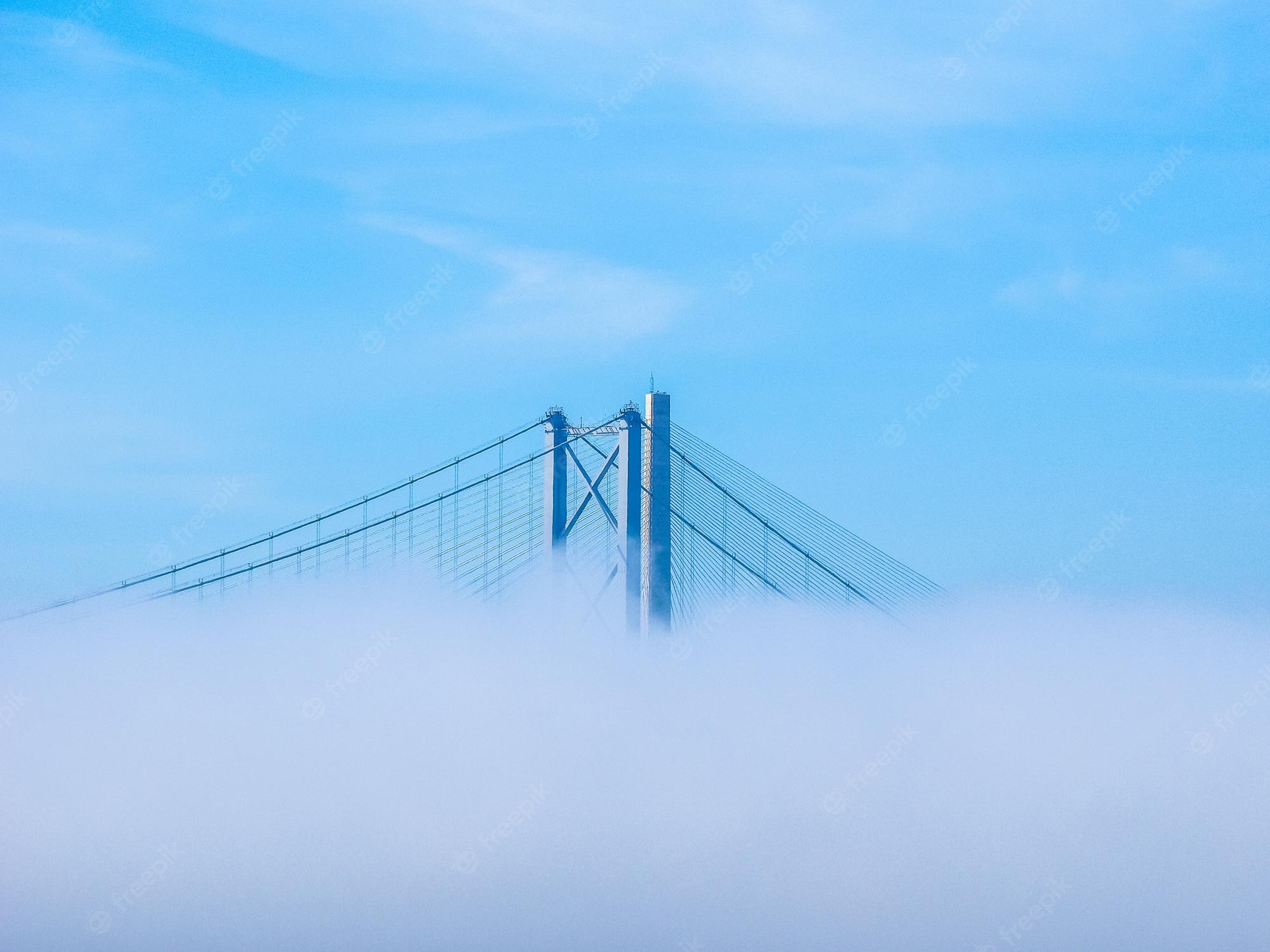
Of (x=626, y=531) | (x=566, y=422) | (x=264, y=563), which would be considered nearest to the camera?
(x=626, y=531)

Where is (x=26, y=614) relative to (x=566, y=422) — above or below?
below

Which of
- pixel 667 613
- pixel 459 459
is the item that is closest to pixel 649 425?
pixel 667 613

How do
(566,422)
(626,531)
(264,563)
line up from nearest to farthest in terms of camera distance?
1. (626,531)
2. (566,422)
3. (264,563)

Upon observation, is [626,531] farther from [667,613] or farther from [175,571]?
[175,571]

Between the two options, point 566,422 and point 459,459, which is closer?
point 566,422

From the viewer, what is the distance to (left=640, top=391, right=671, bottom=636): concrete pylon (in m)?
17.7

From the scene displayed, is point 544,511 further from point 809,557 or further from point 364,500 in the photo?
point 809,557

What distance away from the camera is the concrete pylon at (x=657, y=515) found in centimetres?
1773

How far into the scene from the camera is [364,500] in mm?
21594

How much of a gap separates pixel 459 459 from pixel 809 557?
6.22 meters

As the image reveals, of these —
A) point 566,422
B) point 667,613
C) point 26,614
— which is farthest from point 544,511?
point 26,614

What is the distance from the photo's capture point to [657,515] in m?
18.0

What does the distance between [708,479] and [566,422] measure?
9.35 ft

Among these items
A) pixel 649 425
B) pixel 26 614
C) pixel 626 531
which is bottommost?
pixel 26 614
